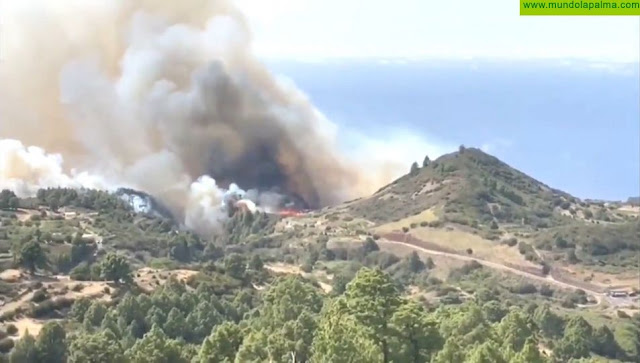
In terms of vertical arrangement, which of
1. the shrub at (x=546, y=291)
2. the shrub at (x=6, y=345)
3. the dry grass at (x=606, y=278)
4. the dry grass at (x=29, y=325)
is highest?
the dry grass at (x=606, y=278)

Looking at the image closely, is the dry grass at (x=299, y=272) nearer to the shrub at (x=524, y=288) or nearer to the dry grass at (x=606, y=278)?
the shrub at (x=524, y=288)

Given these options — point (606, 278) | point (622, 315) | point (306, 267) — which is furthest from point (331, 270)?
point (606, 278)

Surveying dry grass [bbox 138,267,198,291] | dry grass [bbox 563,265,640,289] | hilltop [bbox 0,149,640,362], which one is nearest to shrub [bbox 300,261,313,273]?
hilltop [bbox 0,149,640,362]

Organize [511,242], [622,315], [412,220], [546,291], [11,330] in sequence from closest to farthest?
[11,330]
[622,315]
[546,291]
[511,242]
[412,220]

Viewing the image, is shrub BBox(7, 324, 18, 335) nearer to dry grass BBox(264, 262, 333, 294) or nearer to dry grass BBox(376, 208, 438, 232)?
dry grass BBox(264, 262, 333, 294)

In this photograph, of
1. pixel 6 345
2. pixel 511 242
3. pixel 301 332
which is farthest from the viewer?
pixel 511 242

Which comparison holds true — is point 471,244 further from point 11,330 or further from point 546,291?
point 11,330

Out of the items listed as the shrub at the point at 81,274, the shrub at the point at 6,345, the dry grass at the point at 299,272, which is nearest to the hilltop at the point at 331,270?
the shrub at the point at 81,274

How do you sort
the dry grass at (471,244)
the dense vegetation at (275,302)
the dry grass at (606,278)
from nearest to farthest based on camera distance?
the dense vegetation at (275,302), the dry grass at (606,278), the dry grass at (471,244)

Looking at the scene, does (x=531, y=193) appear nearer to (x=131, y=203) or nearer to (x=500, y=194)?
(x=500, y=194)

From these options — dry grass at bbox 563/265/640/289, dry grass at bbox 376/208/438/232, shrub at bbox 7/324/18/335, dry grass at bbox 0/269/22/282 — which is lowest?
shrub at bbox 7/324/18/335

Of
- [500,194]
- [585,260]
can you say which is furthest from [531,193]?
[585,260]
